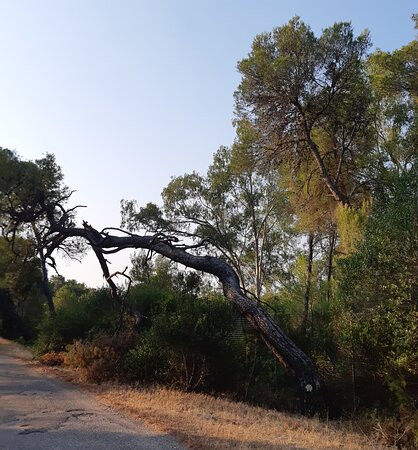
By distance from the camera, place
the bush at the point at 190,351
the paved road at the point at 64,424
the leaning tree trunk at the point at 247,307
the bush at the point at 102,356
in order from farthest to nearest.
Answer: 1. the bush at the point at 102,356
2. the bush at the point at 190,351
3. the leaning tree trunk at the point at 247,307
4. the paved road at the point at 64,424

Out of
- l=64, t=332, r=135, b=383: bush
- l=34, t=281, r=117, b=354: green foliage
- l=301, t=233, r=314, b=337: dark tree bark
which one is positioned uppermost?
l=301, t=233, r=314, b=337: dark tree bark

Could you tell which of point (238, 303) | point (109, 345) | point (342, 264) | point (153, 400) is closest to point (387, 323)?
point (342, 264)

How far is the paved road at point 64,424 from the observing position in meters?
6.42

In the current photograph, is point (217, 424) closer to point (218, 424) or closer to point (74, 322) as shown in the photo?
point (218, 424)

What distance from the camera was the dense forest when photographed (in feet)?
35.9

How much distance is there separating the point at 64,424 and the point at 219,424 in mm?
2439

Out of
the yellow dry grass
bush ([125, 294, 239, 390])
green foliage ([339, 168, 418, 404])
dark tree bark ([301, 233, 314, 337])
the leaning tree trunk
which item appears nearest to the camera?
the yellow dry grass

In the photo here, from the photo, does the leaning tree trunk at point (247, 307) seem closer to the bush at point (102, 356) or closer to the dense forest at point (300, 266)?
the dense forest at point (300, 266)

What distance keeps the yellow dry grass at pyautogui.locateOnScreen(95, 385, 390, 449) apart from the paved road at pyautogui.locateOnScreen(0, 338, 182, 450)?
384 millimetres

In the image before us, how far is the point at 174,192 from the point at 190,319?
20.2 meters

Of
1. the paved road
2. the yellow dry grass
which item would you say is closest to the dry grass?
the yellow dry grass

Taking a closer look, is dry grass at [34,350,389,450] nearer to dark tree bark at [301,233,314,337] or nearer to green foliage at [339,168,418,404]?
green foliage at [339,168,418,404]

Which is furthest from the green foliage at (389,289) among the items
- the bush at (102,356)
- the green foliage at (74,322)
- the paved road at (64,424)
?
the green foliage at (74,322)

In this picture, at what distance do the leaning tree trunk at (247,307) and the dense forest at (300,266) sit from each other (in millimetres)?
38
